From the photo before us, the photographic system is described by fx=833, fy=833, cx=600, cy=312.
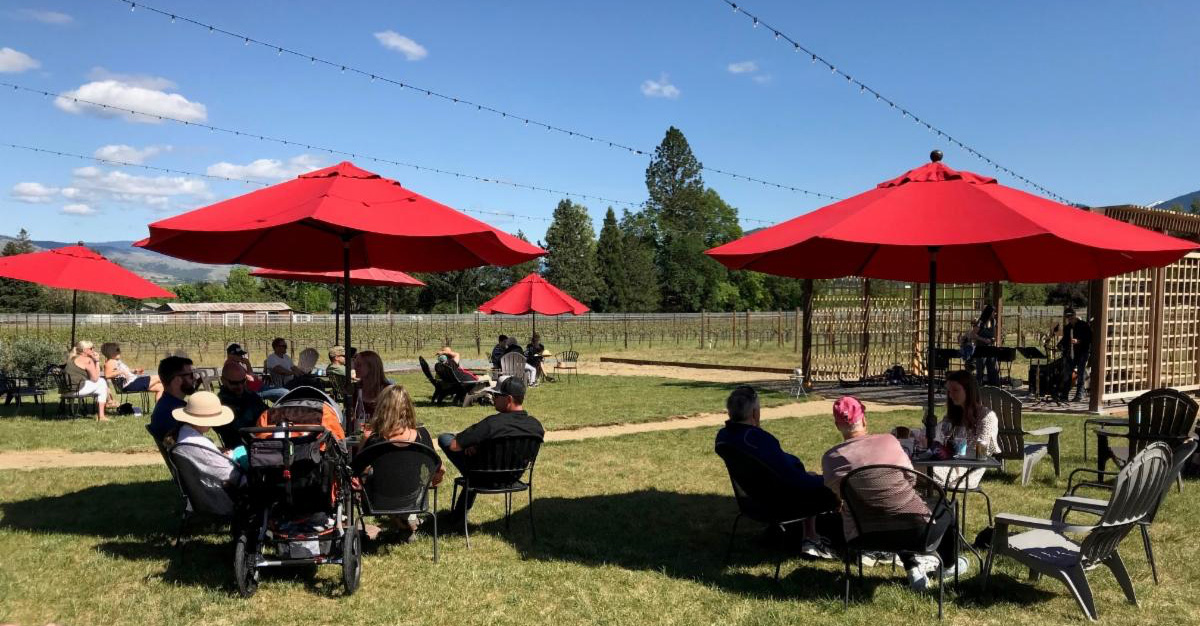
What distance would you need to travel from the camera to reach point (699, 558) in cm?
507

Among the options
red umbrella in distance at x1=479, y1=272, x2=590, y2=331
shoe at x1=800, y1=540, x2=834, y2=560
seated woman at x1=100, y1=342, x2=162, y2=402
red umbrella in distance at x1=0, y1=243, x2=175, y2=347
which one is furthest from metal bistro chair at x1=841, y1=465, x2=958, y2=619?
red umbrella in distance at x1=479, y1=272, x2=590, y2=331

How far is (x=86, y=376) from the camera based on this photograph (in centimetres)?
1077

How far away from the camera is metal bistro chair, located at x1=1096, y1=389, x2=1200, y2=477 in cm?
660

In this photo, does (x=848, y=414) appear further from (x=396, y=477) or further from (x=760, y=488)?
(x=396, y=477)

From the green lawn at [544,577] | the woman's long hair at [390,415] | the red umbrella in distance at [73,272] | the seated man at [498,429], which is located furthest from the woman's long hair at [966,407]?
the red umbrella in distance at [73,272]

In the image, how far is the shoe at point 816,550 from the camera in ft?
16.4

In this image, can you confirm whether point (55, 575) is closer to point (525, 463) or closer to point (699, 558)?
point (525, 463)

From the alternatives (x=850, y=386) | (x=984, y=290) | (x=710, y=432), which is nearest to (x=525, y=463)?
(x=710, y=432)

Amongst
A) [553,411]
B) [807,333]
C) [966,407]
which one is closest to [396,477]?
[966,407]

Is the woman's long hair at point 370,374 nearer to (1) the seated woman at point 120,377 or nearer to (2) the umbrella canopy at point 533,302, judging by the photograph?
(1) the seated woman at point 120,377

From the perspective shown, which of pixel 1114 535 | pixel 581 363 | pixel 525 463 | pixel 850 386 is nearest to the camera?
pixel 1114 535

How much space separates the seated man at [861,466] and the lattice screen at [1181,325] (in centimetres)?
1118

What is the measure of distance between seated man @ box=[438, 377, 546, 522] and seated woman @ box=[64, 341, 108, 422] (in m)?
7.60

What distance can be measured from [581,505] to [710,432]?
148 inches
